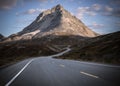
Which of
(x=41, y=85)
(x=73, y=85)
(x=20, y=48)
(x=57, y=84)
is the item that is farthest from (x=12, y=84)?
(x=20, y=48)

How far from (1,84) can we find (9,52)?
11580 cm

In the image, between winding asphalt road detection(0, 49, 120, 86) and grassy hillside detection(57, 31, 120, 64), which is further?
grassy hillside detection(57, 31, 120, 64)

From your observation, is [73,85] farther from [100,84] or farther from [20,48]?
[20,48]

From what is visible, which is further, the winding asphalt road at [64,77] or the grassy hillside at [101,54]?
the grassy hillside at [101,54]

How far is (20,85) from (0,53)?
115m

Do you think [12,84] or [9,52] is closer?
[12,84]

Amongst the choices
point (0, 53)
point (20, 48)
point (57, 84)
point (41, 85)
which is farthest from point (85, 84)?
point (20, 48)

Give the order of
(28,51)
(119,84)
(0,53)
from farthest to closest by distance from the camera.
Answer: (28,51) < (0,53) < (119,84)

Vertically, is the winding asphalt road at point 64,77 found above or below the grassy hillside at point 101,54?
below

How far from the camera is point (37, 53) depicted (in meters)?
127

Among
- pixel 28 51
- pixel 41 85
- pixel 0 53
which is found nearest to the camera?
pixel 41 85

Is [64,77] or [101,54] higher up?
[101,54]

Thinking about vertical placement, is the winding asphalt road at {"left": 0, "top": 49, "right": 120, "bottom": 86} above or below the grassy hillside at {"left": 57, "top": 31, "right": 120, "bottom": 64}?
below

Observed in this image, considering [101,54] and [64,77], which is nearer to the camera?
[64,77]
